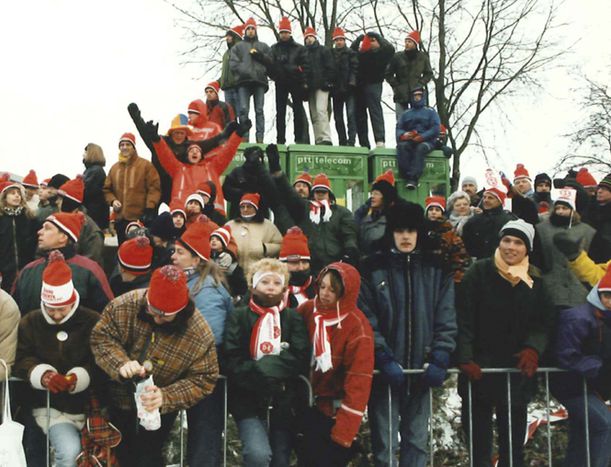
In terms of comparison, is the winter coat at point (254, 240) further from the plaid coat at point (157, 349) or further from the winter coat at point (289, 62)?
the winter coat at point (289, 62)

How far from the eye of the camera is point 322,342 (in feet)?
15.9

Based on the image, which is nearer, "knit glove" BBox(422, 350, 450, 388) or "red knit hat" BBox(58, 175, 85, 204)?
"knit glove" BBox(422, 350, 450, 388)

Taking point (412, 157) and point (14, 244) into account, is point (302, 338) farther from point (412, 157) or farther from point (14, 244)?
point (412, 157)

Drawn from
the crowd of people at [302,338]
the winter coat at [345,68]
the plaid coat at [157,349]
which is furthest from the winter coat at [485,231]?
the winter coat at [345,68]

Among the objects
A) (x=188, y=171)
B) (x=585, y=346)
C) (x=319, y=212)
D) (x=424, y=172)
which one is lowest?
(x=585, y=346)

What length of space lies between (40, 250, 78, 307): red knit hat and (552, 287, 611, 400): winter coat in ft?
11.1

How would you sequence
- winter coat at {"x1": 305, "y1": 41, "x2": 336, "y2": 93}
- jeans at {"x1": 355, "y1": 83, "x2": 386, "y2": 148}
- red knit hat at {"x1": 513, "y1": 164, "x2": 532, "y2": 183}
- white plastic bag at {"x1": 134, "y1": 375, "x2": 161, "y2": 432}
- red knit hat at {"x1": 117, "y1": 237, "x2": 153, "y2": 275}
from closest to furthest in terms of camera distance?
white plastic bag at {"x1": 134, "y1": 375, "x2": 161, "y2": 432} → red knit hat at {"x1": 117, "y1": 237, "x2": 153, "y2": 275} → red knit hat at {"x1": 513, "y1": 164, "x2": 532, "y2": 183} → winter coat at {"x1": 305, "y1": 41, "x2": 336, "y2": 93} → jeans at {"x1": 355, "y1": 83, "x2": 386, "y2": 148}

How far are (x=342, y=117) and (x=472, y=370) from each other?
26.8ft

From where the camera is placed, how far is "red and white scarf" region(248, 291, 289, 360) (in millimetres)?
4844

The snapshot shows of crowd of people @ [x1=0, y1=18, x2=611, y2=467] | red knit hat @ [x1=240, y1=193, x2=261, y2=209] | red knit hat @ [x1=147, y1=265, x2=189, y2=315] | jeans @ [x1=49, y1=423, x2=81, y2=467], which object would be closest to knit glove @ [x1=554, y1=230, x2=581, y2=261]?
crowd of people @ [x1=0, y1=18, x2=611, y2=467]

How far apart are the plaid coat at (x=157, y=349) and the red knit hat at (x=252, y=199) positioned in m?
3.33

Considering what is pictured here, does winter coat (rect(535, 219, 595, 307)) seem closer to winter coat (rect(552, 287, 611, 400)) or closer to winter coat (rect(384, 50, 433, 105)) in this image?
winter coat (rect(552, 287, 611, 400))

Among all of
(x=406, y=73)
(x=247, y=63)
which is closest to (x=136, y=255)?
(x=247, y=63)

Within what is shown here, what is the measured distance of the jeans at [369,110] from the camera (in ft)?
41.0
